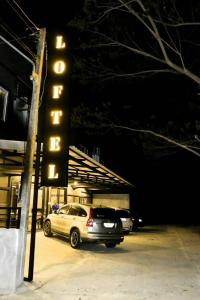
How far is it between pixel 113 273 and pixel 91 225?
13.8 ft

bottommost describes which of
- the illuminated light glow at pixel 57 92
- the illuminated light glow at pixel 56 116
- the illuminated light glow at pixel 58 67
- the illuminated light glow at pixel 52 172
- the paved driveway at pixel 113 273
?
the paved driveway at pixel 113 273

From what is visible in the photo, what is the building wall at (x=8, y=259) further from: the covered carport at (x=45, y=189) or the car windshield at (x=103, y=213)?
the car windshield at (x=103, y=213)

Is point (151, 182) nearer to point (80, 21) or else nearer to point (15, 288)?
point (80, 21)

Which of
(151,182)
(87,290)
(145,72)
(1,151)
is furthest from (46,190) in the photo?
(151,182)

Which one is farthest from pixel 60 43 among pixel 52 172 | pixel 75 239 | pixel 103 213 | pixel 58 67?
pixel 75 239

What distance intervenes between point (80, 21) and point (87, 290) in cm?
929

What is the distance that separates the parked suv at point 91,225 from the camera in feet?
45.3

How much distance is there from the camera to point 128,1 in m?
12.0

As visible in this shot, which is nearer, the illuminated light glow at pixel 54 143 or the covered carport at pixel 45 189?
the illuminated light glow at pixel 54 143

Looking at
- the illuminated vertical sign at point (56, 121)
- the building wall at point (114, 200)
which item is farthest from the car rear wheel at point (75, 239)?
the building wall at point (114, 200)

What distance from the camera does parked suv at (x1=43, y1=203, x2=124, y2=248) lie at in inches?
544

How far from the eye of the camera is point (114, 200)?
1208 inches

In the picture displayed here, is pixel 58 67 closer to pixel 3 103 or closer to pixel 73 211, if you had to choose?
pixel 3 103

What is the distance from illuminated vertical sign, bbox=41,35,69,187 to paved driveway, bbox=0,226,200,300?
2500mm
